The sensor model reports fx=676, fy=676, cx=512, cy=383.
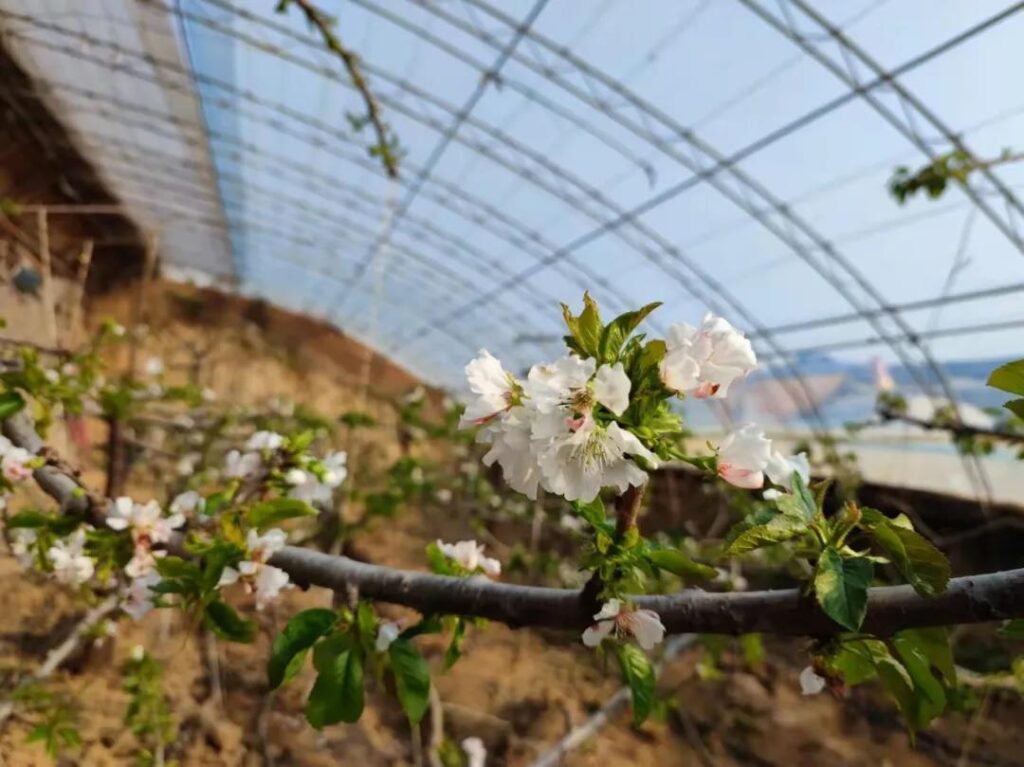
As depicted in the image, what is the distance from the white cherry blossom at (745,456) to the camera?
638 millimetres

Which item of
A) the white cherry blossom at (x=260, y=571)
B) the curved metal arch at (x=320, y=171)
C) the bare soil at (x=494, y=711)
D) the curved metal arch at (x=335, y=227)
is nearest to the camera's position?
the white cherry blossom at (x=260, y=571)

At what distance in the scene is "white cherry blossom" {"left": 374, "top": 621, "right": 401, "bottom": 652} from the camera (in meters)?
0.80

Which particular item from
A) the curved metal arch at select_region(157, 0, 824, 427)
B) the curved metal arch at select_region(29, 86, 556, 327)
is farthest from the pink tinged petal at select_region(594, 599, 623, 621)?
the curved metal arch at select_region(29, 86, 556, 327)

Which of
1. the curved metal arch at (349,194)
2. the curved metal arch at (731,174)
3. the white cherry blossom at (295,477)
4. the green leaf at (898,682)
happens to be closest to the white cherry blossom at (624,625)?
the green leaf at (898,682)

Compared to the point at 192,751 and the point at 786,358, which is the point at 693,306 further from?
the point at 192,751

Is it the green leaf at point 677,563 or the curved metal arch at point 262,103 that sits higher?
the curved metal arch at point 262,103

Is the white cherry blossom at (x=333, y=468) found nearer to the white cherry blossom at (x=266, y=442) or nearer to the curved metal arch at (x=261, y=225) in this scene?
the white cherry blossom at (x=266, y=442)

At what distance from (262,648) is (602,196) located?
4476 millimetres

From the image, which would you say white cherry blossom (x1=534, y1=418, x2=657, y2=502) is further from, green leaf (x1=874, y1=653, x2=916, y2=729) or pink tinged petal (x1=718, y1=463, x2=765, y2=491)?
green leaf (x1=874, y1=653, x2=916, y2=729)

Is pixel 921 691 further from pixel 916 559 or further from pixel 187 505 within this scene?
pixel 187 505

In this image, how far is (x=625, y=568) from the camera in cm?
67

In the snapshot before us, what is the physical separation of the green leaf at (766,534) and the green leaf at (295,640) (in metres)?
0.48

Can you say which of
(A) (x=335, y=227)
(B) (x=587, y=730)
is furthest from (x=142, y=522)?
(A) (x=335, y=227)

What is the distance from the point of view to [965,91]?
3.66 meters
